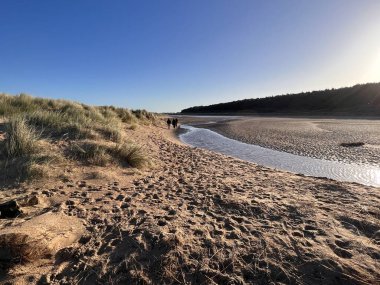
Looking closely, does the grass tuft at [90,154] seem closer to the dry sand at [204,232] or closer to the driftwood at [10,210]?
the dry sand at [204,232]

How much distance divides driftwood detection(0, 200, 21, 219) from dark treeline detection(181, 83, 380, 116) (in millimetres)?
41342

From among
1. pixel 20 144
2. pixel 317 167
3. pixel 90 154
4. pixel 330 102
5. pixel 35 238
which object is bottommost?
pixel 317 167

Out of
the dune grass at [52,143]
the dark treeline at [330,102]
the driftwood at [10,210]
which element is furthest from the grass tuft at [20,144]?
the dark treeline at [330,102]

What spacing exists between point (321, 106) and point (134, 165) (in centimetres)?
5460

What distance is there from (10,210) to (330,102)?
58.1m

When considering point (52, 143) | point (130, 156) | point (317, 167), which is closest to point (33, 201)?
point (130, 156)

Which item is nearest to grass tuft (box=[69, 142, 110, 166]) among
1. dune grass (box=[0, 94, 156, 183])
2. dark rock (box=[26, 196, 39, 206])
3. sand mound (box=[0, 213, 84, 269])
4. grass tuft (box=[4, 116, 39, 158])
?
dune grass (box=[0, 94, 156, 183])

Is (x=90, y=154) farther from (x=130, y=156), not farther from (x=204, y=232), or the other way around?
(x=204, y=232)

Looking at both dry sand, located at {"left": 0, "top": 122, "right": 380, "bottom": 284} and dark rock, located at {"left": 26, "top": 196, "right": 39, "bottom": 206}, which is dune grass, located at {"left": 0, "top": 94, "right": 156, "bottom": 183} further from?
dark rock, located at {"left": 26, "top": 196, "right": 39, "bottom": 206}

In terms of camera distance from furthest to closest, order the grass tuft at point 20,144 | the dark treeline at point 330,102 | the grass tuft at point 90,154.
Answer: the dark treeline at point 330,102 → the grass tuft at point 90,154 → the grass tuft at point 20,144

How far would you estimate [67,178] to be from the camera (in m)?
5.29

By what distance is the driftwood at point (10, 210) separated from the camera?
3.63 metres

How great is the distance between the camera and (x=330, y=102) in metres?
51.9

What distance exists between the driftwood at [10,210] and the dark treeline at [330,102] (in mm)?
41342
